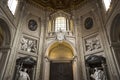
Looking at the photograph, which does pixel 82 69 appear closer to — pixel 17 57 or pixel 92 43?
pixel 92 43

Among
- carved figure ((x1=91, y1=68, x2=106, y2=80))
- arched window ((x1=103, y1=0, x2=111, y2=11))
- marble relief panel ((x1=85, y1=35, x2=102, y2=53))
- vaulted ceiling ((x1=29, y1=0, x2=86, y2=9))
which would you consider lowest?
carved figure ((x1=91, y1=68, x2=106, y2=80))

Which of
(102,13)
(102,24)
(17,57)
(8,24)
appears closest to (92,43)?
(102,24)

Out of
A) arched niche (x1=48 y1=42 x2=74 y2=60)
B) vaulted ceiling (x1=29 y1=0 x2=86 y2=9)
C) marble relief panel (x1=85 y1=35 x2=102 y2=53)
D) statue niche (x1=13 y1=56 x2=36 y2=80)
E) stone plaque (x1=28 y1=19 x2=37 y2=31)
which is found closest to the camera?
statue niche (x1=13 y1=56 x2=36 y2=80)

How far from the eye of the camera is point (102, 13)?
13.3 metres

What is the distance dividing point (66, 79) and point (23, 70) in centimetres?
426

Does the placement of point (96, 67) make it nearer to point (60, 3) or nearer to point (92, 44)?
point (92, 44)

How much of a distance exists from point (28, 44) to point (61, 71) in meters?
4.48

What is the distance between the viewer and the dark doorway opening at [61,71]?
12.6 m

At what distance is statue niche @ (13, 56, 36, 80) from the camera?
10777 millimetres

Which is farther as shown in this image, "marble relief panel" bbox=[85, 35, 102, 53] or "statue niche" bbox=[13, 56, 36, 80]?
"marble relief panel" bbox=[85, 35, 102, 53]

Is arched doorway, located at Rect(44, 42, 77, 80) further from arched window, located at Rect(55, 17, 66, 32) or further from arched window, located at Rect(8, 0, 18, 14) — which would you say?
arched window, located at Rect(8, 0, 18, 14)

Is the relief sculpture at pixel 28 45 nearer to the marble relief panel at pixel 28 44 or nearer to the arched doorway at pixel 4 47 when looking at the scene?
the marble relief panel at pixel 28 44

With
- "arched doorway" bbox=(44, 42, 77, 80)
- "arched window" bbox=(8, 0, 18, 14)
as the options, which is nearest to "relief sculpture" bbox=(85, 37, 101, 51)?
"arched doorway" bbox=(44, 42, 77, 80)

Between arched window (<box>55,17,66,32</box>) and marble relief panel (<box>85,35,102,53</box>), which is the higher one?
arched window (<box>55,17,66,32</box>)
